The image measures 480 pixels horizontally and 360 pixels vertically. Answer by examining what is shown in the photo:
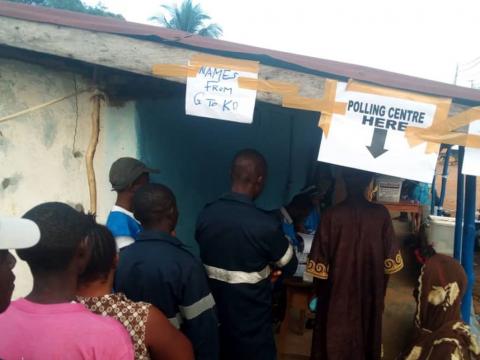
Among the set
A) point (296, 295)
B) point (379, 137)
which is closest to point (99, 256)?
point (379, 137)

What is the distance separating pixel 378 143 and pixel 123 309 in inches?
60.1

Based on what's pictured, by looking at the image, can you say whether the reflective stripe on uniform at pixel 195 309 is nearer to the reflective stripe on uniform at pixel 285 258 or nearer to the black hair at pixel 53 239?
the reflective stripe on uniform at pixel 285 258

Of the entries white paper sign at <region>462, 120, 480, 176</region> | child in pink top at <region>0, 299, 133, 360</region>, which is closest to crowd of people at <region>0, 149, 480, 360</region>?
child in pink top at <region>0, 299, 133, 360</region>

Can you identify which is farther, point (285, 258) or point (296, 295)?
point (296, 295)

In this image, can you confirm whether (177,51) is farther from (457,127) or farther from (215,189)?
(215,189)

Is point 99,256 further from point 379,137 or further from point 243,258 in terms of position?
point 379,137

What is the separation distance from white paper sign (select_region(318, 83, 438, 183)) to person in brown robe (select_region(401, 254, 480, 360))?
27.4 inches

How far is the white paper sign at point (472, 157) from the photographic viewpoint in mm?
2078

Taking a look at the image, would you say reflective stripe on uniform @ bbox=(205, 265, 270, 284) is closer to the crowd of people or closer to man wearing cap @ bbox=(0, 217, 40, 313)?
the crowd of people

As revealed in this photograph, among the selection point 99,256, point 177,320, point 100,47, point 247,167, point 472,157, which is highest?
point 100,47

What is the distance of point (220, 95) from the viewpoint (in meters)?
2.33

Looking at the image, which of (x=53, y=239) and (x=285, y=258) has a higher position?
(x=53, y=239)

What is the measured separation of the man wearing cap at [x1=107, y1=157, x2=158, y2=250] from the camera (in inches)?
95.6

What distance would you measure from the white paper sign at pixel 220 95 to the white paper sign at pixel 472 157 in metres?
1.15
